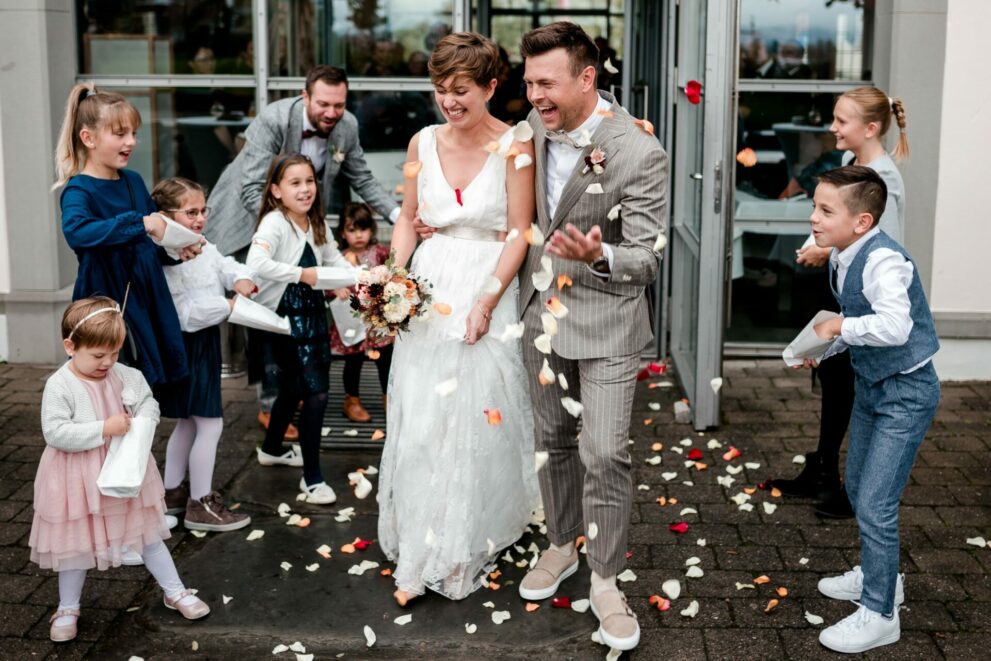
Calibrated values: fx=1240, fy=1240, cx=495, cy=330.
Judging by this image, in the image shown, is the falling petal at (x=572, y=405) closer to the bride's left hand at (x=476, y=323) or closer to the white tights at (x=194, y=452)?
the bride's left hand at (x=476, y=323)

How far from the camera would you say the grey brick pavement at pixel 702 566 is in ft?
14.8

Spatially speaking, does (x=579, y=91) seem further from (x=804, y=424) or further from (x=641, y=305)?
(x=804, y=424)

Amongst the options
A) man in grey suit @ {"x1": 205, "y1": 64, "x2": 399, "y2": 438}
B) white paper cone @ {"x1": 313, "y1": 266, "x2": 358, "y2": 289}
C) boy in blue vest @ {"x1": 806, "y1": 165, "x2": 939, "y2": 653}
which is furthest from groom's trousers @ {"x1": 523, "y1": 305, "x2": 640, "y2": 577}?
man in grey suit @ {"x1": 205, "y1": 64, "x2": 399, "y2": 438}

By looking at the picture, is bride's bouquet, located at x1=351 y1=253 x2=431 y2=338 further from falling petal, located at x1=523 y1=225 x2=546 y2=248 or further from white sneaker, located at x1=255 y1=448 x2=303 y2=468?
white sneaker, located at x1=255 y1=448 x2=303 y2=468

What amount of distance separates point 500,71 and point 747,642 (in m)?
2.33

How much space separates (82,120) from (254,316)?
1088 millimetres

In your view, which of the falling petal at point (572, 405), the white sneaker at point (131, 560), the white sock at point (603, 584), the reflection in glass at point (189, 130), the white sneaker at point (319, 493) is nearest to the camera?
the white sock at point (603, 584)

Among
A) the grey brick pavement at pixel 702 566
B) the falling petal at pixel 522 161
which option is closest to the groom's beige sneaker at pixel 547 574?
the grey brick pavement at pixel 702 566

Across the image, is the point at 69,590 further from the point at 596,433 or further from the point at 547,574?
the point at 596,433

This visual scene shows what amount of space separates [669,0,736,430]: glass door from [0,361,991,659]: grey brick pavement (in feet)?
1.30

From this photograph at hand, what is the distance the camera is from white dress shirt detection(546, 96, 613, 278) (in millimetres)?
4508

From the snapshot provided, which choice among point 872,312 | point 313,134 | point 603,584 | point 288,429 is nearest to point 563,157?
point 872,312

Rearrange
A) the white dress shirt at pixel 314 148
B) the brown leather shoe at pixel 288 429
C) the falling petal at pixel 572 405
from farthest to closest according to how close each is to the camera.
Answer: the brown leather shoe at pixel 288 429 → the white dress shirt at pixel 314 148 → the falling petal at pixel 572 405

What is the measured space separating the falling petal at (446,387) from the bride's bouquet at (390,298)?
26 cm
